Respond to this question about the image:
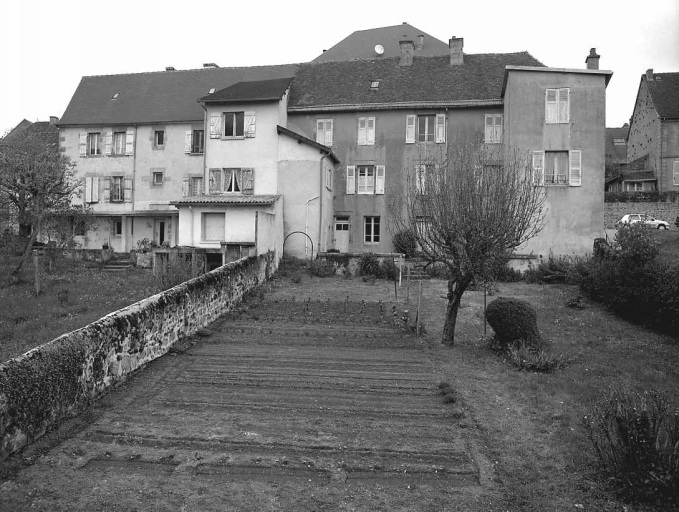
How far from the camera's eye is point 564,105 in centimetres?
2547

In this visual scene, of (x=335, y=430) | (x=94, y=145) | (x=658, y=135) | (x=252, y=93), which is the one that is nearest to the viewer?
(x=335, y=430)

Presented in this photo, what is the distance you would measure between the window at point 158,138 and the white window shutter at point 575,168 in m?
21.5

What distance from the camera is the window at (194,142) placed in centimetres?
3206

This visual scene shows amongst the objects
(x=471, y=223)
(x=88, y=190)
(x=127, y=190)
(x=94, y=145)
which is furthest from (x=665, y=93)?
(x=88, y=190)

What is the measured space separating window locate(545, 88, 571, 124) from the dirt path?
692 inches

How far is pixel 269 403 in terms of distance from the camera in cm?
855

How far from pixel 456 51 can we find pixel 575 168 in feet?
34.1

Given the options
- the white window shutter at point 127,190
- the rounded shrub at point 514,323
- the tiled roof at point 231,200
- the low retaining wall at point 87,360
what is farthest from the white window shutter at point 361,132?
the rounded shrub at point 514,323

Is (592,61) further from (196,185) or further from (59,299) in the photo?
(59,299)

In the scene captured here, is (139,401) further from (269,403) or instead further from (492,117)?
(492,117)

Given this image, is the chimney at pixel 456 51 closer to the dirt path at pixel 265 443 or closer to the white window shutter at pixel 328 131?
the white window shutter at pixel 328 131

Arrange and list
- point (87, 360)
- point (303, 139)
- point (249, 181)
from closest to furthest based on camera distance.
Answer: point (87, 360)
point (303, 139)
point (249, 181)

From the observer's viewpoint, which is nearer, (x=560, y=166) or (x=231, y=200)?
(x=231, y=200)

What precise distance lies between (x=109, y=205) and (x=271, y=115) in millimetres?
12026
